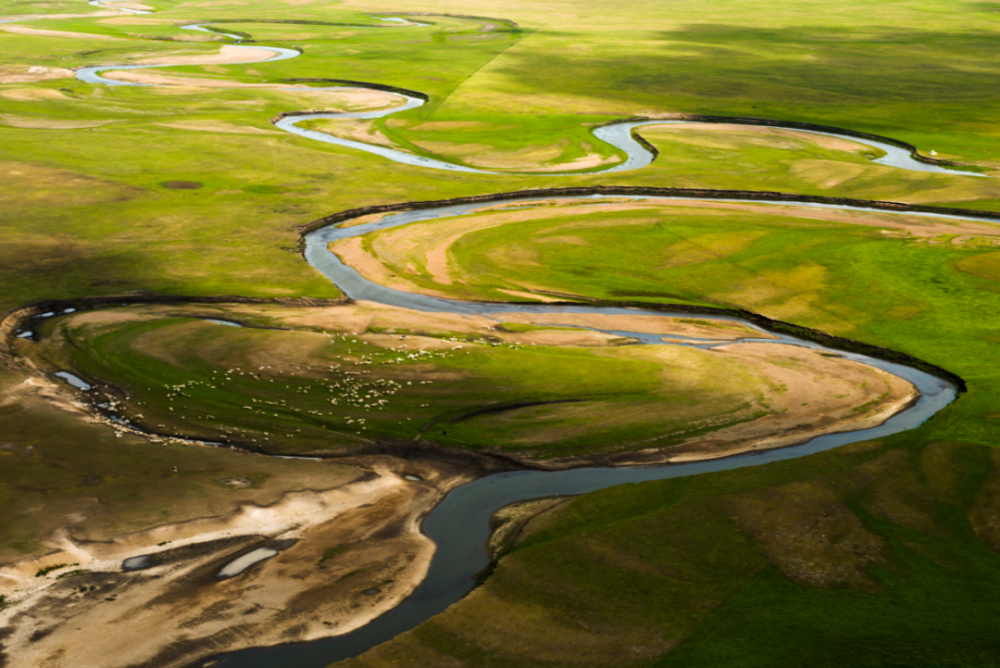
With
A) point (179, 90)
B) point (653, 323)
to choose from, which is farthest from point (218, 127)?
point (653, 323)

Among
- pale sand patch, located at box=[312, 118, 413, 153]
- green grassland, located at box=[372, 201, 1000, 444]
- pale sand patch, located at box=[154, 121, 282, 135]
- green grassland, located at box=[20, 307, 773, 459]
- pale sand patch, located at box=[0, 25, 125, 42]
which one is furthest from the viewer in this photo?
pale sand patch, located at box=[0, 25, 125, 42]

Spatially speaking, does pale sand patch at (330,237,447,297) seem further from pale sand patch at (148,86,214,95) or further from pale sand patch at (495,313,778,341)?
pale sand patch at (148,86,214,95)

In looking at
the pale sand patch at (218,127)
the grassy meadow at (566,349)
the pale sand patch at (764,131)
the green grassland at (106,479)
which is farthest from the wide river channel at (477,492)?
the pale sand patch at (764,131)

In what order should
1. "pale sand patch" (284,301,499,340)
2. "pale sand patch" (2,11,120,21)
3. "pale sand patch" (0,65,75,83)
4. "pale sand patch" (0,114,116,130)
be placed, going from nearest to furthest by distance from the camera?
1. "pale sand patch" (284,301,499,340)
2. "pale sand patch" (0,114,116,130)
3. "pale sand patch" (0,65,75,83)
4. "pale sand patch" (2,11,120,21)

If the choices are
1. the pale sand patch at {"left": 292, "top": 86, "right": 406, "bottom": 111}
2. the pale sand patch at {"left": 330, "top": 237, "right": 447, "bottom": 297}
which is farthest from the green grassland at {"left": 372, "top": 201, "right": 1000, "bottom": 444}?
the pale sand patch at {"left": 292, "top": 86, "right": 406, "bottom": 111}

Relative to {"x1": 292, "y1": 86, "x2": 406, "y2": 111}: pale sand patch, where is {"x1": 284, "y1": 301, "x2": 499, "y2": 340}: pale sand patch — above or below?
below

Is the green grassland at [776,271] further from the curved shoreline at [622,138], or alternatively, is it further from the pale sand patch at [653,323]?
the curved shoreline at [622,138]

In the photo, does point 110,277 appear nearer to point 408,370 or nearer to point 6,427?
point 6,427

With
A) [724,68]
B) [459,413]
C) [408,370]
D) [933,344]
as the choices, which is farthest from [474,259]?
[724,68]
